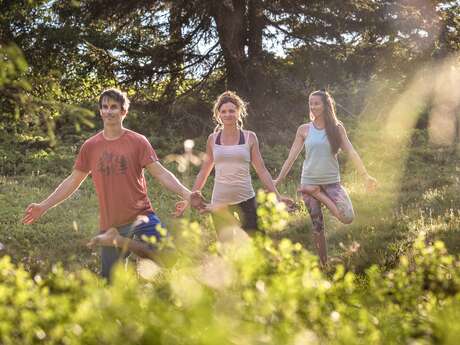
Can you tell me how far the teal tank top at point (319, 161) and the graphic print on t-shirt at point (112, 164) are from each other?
2.88m

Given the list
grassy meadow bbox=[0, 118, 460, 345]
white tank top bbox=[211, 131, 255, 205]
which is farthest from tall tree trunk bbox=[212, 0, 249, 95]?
white tank top bbox=[211, 131, 255, 205]

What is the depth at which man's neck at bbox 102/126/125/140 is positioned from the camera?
5.69 meters

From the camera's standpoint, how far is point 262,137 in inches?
725

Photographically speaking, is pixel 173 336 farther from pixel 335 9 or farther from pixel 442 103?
pixel 442 103

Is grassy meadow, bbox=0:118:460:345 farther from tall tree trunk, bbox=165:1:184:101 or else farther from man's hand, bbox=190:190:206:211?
tall tree trunk, bbox=165:1:184:101

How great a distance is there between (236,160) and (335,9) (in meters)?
13.0

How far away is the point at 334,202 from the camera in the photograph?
25.1 ft

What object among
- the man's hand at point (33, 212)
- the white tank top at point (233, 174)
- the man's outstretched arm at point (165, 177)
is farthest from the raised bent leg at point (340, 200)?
the man's hand at point (33, 212)

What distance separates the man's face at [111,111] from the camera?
5.62m

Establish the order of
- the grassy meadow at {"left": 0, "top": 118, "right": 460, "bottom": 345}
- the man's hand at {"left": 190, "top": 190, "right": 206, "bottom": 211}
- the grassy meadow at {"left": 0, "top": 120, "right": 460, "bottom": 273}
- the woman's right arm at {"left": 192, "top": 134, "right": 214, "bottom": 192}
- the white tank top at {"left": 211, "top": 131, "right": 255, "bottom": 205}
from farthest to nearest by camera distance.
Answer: the grassy meadow at {"left": 0, "top": 120, "right": 460, "bottom": 273} → the woman's right arm at {"left": 192, "top": 134, "right": 214, "bottom": 192} → the white tank top at {"left": 211, "top": 131, "right": 255, "bottom": 205} → the man's hand at {"left": 190, "top": 190, "right": 206, "bottom": 211} → the grassy meadow at {"left": 0, "top": 118, "right": 460, "bottom": 345}

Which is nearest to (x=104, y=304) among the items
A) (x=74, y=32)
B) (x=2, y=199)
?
(x=2, y=199)

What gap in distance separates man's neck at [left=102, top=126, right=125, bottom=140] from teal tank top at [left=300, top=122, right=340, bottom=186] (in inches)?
112

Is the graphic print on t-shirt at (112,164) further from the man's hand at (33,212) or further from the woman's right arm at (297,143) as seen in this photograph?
the woman's right arm at (297,143)

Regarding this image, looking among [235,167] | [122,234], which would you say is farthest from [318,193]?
[122,234]
